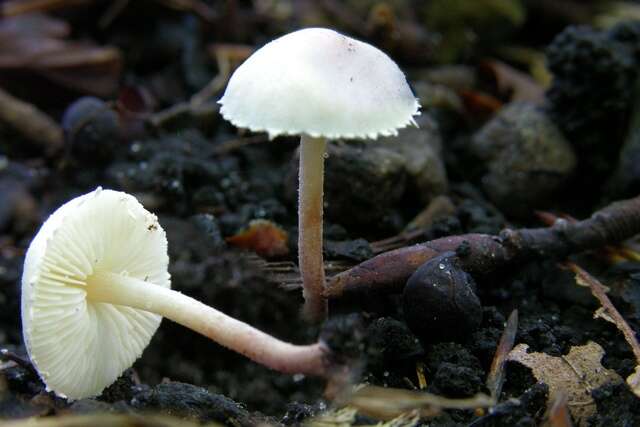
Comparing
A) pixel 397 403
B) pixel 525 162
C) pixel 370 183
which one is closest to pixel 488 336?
pixel 397 403

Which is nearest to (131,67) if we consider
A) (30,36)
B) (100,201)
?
(30,36)

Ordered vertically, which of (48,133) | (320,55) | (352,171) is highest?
(320,55)

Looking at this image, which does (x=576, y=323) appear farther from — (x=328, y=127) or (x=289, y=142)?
(x=289, y=142)

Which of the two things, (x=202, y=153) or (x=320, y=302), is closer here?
(x=320, y=302)

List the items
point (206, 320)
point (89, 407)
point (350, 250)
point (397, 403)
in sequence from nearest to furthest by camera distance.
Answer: point (397, 403) → point (89, 407) → point (206, 320) → point (350, 250)

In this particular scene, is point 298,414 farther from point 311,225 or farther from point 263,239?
point 263,239

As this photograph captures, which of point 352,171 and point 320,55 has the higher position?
point 320,55
